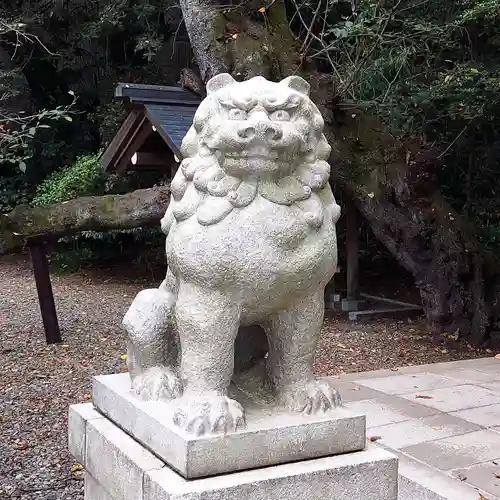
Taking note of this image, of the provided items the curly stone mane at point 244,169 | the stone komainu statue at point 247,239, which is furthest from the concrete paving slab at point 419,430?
the curly stone mane at point 244,169

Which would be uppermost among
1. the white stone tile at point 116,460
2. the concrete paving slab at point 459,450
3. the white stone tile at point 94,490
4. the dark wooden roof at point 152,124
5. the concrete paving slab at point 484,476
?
→ the dark wooden roof at point 152,124

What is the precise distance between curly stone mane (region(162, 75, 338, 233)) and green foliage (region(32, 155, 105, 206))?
8906 millimetres

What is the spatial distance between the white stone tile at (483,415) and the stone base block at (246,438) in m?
2.03

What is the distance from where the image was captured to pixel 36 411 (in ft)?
15.1

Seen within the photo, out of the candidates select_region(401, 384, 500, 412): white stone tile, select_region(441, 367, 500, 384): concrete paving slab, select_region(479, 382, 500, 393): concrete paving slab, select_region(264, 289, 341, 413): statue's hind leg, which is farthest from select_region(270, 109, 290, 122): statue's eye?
select_region(441, 367, 500, 384): concrete paving slab

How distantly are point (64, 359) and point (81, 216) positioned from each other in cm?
129

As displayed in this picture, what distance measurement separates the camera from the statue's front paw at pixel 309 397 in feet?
6.72

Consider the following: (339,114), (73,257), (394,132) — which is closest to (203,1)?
(339,114)

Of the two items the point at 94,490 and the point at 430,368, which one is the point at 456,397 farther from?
the point at 94,490

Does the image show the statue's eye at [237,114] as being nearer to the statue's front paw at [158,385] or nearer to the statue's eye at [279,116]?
the statue's eye at [279,116]

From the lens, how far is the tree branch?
19.0 feet

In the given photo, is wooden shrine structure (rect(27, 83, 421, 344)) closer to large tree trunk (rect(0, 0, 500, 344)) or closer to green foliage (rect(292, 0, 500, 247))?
large tree trunk (rect(0, 0, 500, 344))

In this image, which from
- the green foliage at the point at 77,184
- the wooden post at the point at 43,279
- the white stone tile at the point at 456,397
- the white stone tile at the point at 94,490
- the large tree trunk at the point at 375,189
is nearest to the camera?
the white stone tile at the point at 94,490

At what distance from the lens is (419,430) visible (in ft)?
12.0
